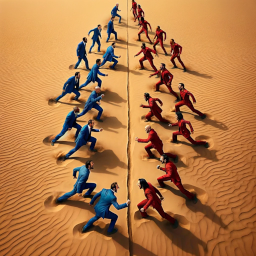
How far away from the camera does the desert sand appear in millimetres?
5188

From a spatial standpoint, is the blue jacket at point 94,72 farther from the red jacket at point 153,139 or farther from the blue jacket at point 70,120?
the red jacket at point 153,139

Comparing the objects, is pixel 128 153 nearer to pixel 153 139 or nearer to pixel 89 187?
pixel 153 139

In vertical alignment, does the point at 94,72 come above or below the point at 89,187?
above

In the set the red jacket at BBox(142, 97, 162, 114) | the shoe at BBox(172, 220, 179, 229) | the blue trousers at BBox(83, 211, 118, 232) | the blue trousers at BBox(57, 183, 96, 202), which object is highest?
the red jacket at BBox(142, 97, 162, 114)

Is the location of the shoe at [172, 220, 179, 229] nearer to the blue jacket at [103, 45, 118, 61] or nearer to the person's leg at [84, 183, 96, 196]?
the person's leg at [84, 183, 96, 196]

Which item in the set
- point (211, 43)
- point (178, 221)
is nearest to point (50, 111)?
point (178, 221)

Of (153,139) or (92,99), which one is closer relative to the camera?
(153,139)

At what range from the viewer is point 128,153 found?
7.39 metres

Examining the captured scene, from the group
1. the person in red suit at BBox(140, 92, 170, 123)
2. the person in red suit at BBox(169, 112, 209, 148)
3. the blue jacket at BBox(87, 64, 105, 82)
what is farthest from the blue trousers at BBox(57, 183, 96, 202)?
the blue jacket at BBox(87, 64, 105, 82)

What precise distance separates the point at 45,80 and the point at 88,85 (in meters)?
2.41

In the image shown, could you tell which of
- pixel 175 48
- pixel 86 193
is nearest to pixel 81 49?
pixel 175 48

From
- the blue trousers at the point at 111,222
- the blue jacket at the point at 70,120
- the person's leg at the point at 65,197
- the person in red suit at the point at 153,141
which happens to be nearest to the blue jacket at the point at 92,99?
the blue jacket at the point at 70,120

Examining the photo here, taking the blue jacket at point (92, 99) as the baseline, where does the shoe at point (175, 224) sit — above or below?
below

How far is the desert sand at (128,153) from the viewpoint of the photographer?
5.19 meters
